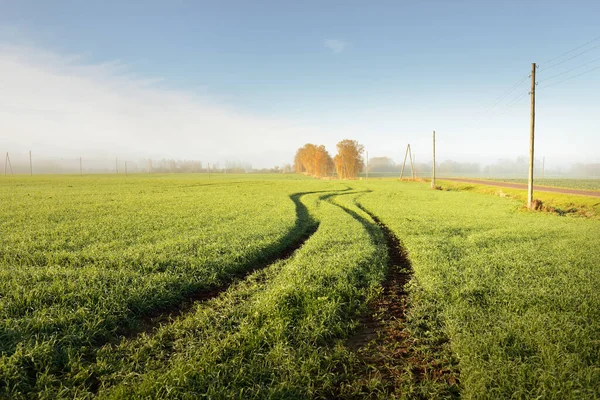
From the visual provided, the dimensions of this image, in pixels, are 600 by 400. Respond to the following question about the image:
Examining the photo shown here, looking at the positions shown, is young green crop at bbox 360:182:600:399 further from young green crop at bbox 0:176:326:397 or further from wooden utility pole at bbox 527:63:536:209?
wooden utility pole at bbox 527:63:536:209

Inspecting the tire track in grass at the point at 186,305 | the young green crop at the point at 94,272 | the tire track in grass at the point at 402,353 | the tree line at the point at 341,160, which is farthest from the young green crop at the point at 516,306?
the tree line at the point at 341,160

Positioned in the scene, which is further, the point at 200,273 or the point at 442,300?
the point at 200,273

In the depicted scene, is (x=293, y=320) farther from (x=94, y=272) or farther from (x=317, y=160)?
(x=317, y=160)

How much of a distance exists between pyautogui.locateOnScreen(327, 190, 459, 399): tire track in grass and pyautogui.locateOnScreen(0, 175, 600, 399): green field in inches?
1.2

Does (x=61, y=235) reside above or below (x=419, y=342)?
above

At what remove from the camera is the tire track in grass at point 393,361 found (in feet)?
15.0

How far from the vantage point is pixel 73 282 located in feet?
24.8

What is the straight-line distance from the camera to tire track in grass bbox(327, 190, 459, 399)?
4569 millimetres

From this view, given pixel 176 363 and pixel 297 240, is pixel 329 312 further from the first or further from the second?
pixel 297 240

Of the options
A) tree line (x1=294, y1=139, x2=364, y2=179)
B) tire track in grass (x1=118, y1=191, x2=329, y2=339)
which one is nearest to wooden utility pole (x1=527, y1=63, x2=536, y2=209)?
tire track in grass (x1=118, y1=191, x2=329, y2=339)

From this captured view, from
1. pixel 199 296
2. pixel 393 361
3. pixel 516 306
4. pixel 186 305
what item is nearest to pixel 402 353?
pixel 393 361

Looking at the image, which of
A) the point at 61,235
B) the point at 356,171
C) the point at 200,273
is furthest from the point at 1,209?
the point at 356,171

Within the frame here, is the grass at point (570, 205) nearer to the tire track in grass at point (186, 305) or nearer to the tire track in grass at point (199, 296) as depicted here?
the tire track in grass at point (199, 296)

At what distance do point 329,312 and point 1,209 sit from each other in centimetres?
2614
